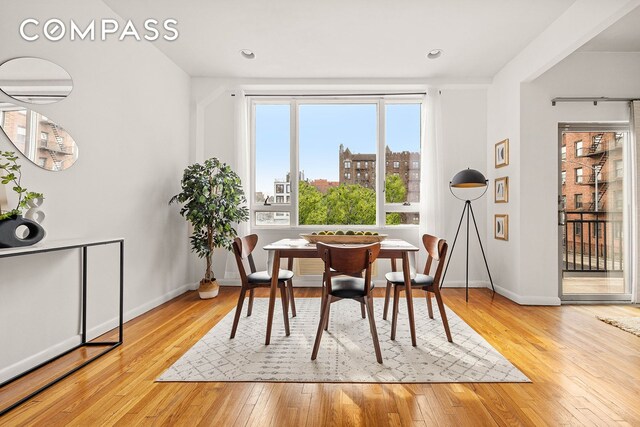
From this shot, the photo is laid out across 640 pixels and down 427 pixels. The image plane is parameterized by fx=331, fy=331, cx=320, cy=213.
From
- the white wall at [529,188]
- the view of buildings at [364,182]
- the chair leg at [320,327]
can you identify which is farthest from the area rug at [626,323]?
the chair leg at [320,327]

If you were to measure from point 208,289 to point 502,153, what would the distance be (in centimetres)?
400

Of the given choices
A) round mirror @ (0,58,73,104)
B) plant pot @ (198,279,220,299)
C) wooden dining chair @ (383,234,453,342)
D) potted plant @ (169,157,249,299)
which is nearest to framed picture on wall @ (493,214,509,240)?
wooden dining chair @ (383,234,453,342)

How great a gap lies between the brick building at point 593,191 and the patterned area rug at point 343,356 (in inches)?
79.4

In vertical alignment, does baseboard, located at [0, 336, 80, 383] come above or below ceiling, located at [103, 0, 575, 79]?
below

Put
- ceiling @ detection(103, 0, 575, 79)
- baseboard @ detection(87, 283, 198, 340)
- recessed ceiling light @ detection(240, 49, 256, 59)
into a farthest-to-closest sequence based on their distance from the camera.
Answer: recessed ceiling light @ detection(240, 49, 256, 59) < ceiling @ detection(103, 0, 575, 79) < baseboard @ detection(87, 283, 198, 340)

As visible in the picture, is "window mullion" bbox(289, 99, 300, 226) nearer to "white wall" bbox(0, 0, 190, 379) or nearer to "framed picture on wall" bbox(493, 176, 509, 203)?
"white wall" bbox(0, 0, 190, 379)

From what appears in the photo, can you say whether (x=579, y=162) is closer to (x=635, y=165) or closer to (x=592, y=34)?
(x=635, y=165)

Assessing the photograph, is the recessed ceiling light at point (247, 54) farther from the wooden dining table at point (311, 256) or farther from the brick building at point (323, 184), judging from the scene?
the wooden dining table at point (311, 256)

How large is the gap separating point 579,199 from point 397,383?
3.37m

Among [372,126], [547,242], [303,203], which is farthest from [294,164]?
[547,242]

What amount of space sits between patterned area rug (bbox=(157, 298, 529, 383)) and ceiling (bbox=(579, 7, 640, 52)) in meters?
3.28

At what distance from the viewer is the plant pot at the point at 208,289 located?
156 inches

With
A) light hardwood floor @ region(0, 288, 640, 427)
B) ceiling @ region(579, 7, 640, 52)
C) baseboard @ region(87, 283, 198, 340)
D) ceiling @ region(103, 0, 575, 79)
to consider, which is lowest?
light hardwood floor @ region(0, 288, 640, 427)

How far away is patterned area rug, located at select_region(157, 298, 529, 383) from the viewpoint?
2.05 meters
